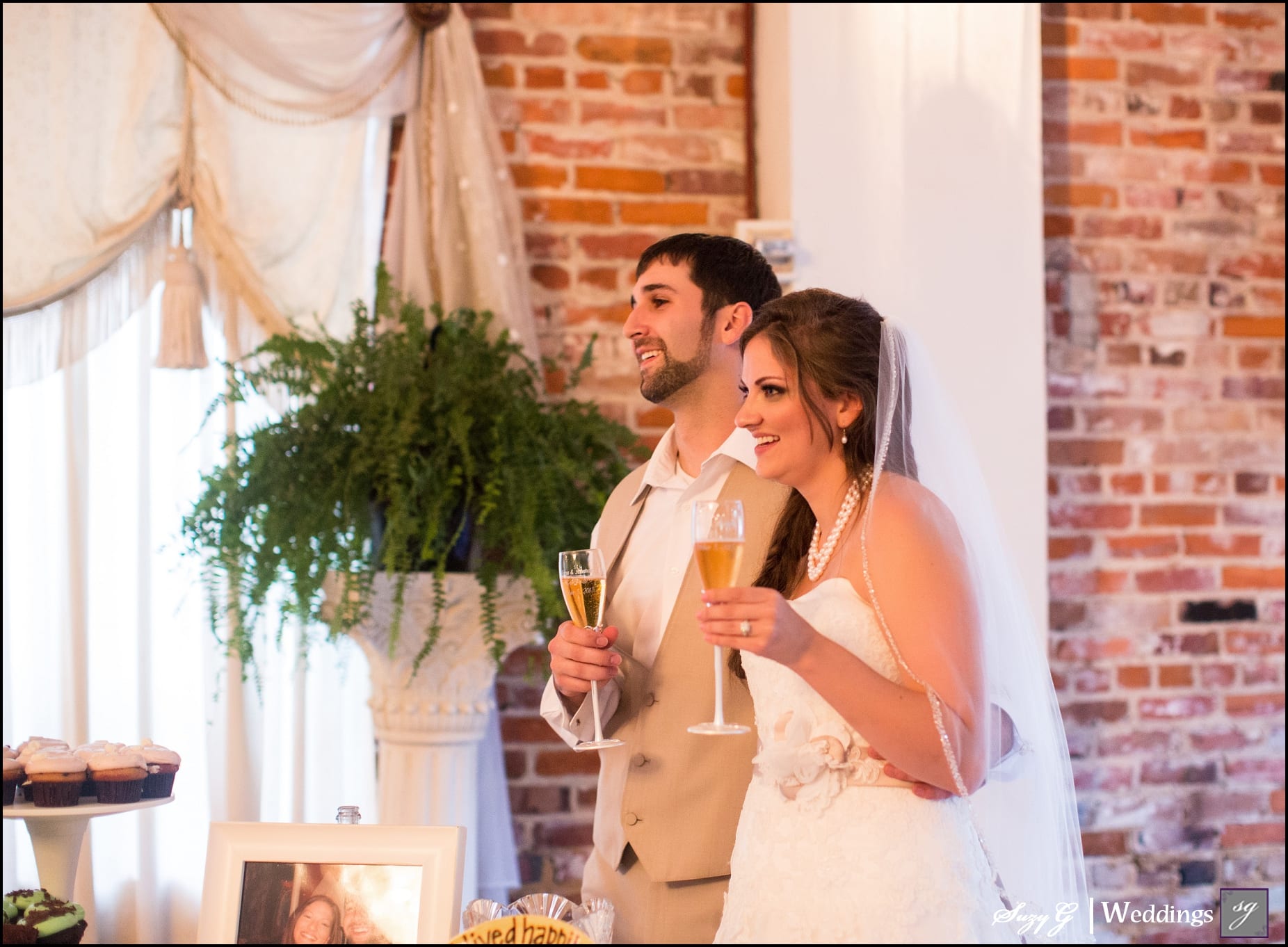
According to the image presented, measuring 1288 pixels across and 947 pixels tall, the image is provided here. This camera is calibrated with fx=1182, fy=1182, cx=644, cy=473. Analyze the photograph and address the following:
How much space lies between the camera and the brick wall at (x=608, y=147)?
10.1ft

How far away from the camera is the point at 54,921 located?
52.3 inches

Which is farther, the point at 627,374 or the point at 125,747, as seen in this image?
the point at 627,374

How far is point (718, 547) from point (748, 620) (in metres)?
0.09

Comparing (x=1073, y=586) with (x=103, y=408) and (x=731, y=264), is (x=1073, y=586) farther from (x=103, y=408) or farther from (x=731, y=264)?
(x=103, y=408)

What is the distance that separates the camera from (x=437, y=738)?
2.59 meters

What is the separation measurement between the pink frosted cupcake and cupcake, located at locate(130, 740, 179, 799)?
2 centimetres

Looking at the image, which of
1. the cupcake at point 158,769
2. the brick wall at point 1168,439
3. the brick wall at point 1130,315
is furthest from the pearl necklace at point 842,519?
the brick wall at point 1168,439

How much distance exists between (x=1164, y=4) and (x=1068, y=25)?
294 mm

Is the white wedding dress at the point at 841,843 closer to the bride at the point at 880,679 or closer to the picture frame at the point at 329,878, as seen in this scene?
the bride at the point at 880,679

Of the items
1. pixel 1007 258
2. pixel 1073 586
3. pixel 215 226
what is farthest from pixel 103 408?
pixel 1073 586

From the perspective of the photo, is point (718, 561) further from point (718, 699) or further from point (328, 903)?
point (328, 903)

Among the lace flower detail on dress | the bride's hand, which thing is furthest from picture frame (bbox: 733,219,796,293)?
the bride's hand

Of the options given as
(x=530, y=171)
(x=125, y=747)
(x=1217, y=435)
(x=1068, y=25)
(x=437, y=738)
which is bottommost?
(x=437, y=738)

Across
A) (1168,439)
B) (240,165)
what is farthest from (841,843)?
A: (240,165)
